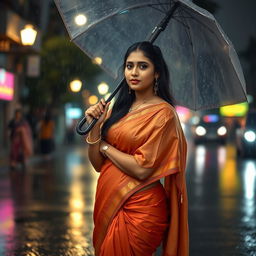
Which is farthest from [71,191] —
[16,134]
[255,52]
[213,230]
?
[255,52]

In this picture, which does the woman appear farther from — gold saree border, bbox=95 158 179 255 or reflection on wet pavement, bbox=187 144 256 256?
reflection on wet pavement, bbox=187 144 256 256

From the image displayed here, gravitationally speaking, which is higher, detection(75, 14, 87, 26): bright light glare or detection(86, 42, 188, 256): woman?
detection(75, 14, 87, 26): bright light glare

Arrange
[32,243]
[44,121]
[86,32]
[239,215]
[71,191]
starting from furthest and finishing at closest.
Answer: [44,121], [71,191], [239,215], [32,243], [86,32]

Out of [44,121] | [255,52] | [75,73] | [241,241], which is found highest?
[255,52]

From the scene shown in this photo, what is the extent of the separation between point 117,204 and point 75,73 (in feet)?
125

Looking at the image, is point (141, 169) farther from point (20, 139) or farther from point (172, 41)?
point (20, 139)

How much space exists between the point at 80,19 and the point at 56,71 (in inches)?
1380

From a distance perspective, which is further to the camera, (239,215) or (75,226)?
(239,215)

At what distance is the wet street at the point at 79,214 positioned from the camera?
24.1ft

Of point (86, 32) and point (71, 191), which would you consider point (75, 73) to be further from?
point (86, 32)

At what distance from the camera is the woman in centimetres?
366

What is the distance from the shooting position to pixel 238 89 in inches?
166

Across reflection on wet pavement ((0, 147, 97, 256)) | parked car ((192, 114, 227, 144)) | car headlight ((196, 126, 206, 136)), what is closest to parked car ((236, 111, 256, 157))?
reflection on wet pavement ((0, 147, 97, 256))

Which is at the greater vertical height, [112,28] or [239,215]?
[112,28]
